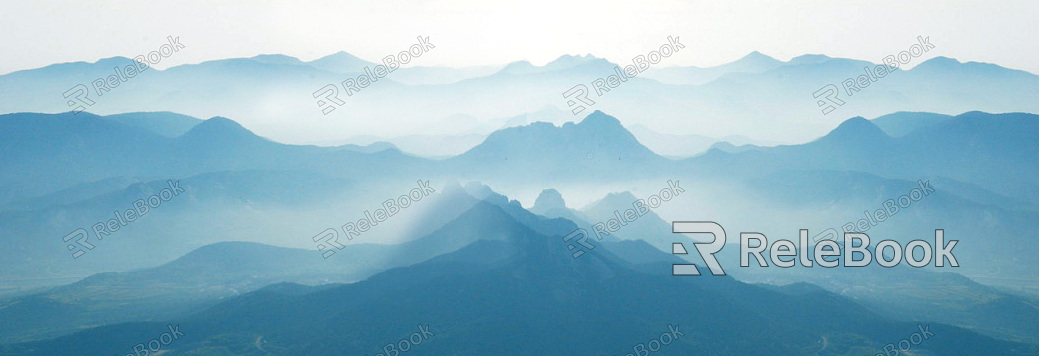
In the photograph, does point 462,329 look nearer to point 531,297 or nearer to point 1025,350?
point 531,297

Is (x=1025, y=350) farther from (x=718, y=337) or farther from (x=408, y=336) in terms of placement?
(x=408, y=336)

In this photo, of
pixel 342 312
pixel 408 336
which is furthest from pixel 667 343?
pixel 342 312

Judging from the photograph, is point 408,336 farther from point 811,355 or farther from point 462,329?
point 811,355

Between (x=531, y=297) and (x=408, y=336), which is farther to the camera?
(x=531, y=297)

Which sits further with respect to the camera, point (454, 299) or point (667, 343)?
point (454, 299)

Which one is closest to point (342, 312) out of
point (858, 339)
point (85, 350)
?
point (85, 350)

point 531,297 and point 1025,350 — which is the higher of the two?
point 531,297

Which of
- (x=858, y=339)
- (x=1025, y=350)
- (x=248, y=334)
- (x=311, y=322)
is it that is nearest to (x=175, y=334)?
(x=248, y=334)

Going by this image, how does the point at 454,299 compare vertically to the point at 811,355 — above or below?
above
